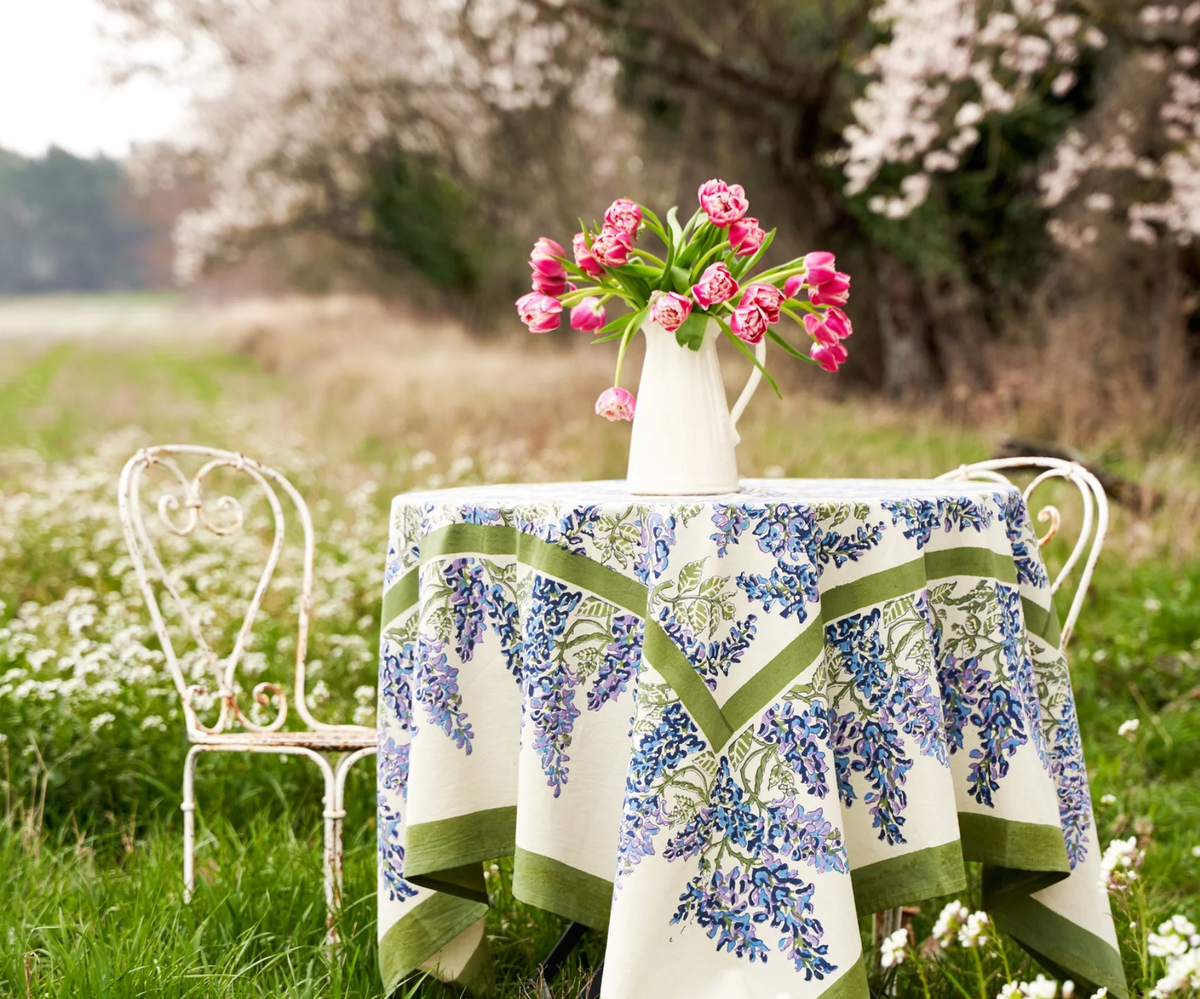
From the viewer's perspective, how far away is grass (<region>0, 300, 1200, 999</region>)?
2178mm

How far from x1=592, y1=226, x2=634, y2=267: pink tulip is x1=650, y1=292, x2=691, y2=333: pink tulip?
10 centimetres

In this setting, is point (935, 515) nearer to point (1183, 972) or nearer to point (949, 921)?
point (949, 921)

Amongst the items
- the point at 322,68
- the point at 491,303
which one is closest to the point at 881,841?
the point at 322,68

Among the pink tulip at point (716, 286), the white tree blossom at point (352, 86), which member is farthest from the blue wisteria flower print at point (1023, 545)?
the white tree blossom at point (352, 86)

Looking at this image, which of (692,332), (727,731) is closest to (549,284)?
(692,332)

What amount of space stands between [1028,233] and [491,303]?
9.83 m

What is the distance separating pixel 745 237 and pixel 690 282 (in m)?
0.13

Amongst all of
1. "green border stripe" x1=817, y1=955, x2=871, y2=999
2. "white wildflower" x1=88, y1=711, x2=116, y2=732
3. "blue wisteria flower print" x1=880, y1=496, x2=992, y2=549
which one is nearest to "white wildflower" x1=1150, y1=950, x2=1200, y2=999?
"green border stripe" x1=817, y1=955, x2=871, y2=999

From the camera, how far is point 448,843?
77.9 inches

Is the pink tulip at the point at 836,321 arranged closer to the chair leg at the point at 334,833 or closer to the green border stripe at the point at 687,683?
the green border stripe at the point at 687,683

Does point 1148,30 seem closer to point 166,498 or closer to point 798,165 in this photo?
point 798,165

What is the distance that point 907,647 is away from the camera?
187 cm

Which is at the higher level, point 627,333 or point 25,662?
point 627,333

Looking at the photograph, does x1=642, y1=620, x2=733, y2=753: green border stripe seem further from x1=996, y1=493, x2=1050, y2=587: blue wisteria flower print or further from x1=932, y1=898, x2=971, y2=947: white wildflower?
x1=996, y1=493, x2=1050, y2=587: blue wisteria flower print
